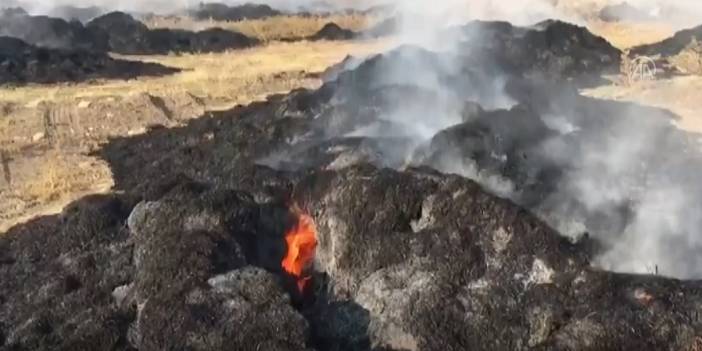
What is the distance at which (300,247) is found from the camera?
41.2 ft

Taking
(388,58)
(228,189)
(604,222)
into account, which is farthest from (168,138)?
(604,222)

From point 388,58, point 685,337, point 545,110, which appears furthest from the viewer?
point 388,58

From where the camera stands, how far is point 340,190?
1253 cm

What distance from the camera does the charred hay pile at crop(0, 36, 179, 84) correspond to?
26594 millimetres

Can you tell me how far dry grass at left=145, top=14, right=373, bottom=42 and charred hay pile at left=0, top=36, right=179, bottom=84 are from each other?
21.9ft

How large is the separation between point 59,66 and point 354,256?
1804 cm

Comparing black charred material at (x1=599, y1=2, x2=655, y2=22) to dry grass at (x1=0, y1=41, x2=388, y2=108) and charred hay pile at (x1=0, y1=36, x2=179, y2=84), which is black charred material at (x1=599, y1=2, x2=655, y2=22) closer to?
dry grass at (x1=0, y1=41, x2=388, y2=108)

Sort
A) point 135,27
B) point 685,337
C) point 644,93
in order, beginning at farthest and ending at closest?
point 135,27, point 644,93, point 685,337

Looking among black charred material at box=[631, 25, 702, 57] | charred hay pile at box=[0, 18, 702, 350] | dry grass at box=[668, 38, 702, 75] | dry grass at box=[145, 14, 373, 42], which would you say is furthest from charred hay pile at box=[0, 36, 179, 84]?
dry grass at box=[668, 38, 702, 75]

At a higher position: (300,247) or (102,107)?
(300,247)

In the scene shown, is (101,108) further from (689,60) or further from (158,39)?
(689,60)

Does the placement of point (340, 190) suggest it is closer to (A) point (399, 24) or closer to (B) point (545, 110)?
(B) point (545, 110)

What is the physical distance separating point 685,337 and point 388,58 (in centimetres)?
1194

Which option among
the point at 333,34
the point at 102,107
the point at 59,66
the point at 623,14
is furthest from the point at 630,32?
the point at 59,66
